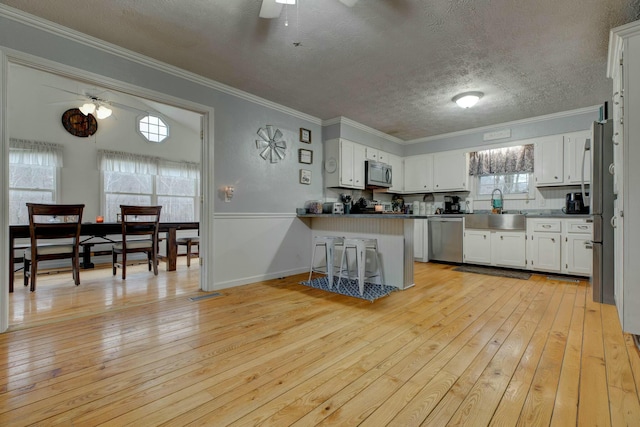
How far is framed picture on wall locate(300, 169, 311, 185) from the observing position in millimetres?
4575

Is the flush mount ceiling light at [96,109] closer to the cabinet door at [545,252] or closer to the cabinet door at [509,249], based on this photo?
the cabinet door at [509,249]

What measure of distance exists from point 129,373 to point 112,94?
557 centimetres

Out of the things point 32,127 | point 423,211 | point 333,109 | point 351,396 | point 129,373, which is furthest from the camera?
point 423,211

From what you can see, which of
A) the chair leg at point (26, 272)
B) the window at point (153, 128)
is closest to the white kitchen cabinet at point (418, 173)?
the window at point (153, 128)

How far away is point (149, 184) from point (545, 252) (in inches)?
279

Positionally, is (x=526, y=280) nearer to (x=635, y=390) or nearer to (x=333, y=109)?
(x=635, y=390)

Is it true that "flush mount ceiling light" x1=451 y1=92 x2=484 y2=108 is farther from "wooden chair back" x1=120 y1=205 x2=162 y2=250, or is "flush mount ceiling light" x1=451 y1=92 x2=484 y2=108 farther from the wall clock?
the wall clock

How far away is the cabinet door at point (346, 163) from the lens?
4.82 m

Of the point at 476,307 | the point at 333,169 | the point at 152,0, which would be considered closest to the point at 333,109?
the point at 333,169

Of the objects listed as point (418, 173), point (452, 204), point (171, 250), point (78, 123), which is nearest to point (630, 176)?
point (452, 204)

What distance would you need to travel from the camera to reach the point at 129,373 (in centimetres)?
171

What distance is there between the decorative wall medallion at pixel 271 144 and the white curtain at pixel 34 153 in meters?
3.73

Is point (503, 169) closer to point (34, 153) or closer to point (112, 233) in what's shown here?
point (112, 233)

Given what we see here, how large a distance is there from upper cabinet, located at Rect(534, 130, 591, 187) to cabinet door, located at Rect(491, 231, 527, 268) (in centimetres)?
96
